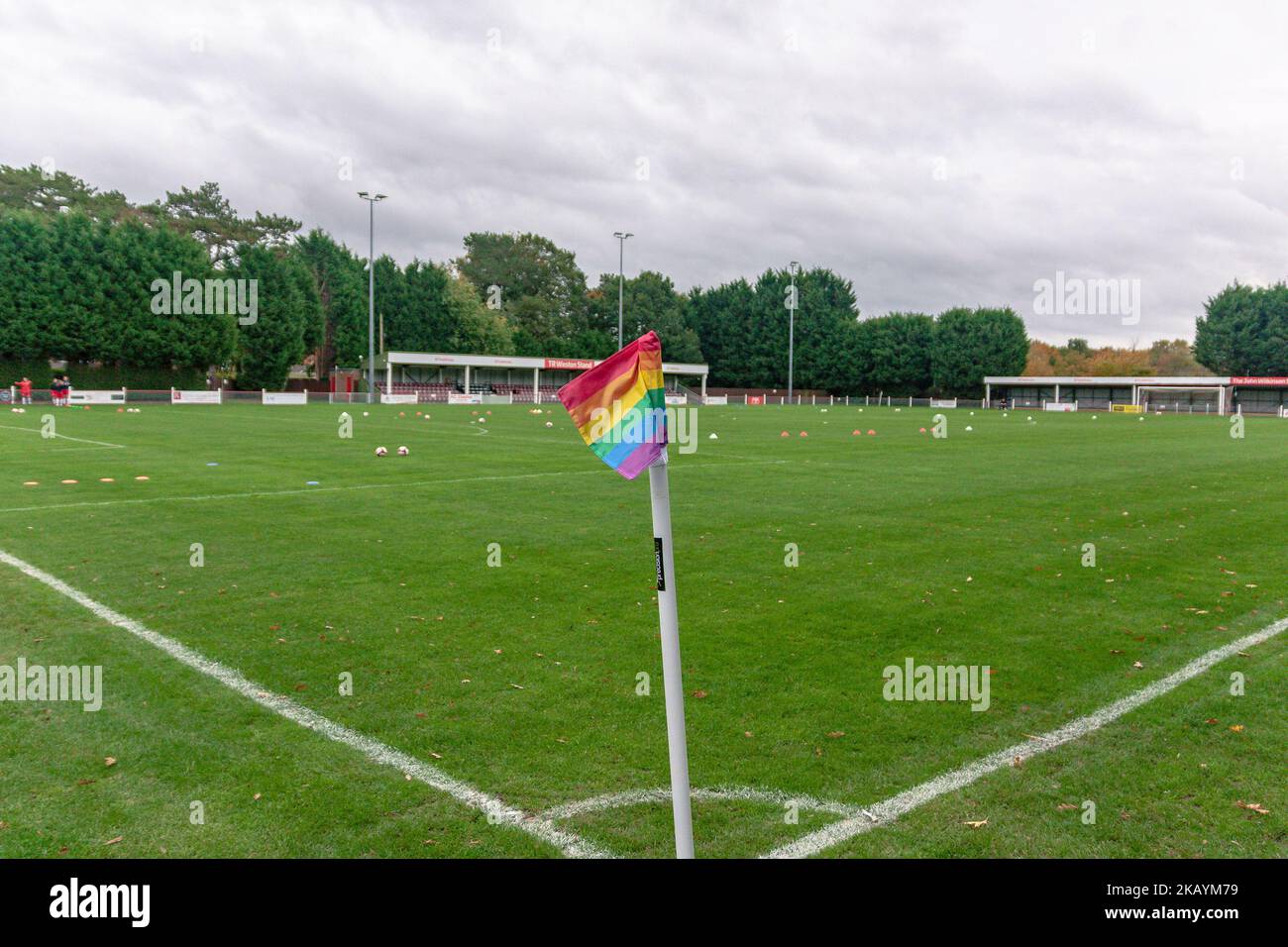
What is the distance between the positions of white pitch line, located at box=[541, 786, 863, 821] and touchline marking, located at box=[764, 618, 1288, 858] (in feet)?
0.49

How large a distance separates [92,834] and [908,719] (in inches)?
180

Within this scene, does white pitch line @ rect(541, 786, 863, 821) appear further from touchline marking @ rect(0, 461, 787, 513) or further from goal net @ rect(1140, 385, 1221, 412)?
goal net @ rect(1140, 385, 1221, 412)

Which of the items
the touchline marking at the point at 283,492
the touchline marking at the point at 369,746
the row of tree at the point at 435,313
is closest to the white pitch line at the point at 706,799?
the touchline marking at the point at 369,746

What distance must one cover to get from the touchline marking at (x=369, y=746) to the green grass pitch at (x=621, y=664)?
71 millimetres

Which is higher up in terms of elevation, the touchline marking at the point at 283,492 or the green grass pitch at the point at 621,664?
the touchline marking at the point at 283,492

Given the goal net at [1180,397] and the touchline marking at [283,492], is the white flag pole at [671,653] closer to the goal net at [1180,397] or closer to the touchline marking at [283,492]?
the touchline marking at [283,492]

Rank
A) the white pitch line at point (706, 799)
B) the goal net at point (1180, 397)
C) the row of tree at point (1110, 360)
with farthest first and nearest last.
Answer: the row of tree at point (1110, 360) < the goal net at point (1180, 397) < the white pitch line at point (706, 799)

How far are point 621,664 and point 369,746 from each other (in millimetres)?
2109

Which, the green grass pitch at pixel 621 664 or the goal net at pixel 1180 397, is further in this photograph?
the goal net at pixel 1180 397

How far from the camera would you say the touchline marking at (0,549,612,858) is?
426 centimetres

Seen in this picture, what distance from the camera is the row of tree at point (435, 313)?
211 ft

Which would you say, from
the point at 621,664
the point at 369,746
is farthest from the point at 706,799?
the point at 621,664

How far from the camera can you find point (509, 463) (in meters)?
21.7

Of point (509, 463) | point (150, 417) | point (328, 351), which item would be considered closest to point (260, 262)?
point (328, 351)
